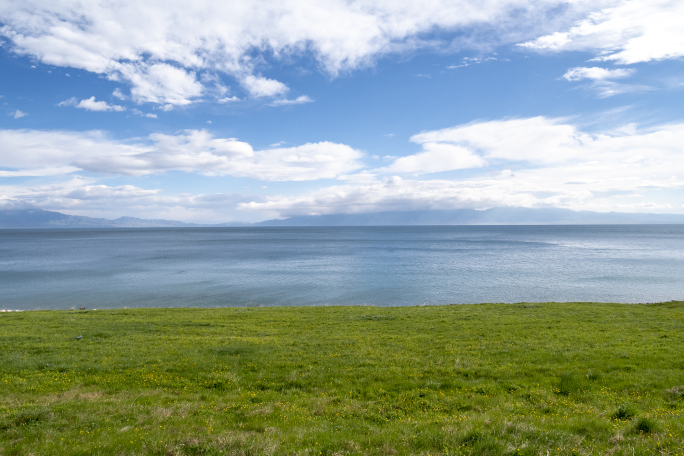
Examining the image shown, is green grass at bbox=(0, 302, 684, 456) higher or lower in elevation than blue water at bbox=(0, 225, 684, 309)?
higher

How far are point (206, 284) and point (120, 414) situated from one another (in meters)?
61.8

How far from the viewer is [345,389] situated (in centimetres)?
1417

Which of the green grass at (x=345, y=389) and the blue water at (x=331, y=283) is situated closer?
the green grass at (x=345, y=389)

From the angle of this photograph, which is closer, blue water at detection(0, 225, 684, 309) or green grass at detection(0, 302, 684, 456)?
green grass at detection(0, 302, 684, 456)

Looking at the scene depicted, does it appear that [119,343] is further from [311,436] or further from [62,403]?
[311,436]

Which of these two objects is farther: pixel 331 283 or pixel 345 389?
pixel 331 283

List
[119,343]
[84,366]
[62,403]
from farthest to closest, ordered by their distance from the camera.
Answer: [119,343]
[84,366]
[62,403]

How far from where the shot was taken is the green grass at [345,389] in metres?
8.95

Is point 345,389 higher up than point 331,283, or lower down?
higher up

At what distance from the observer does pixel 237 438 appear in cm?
909

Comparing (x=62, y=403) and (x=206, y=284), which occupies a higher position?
(x=62, y=403)

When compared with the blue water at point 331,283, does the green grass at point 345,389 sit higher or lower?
higher

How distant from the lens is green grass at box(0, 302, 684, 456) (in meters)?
8.95

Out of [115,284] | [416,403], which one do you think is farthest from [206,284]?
[416,403]
